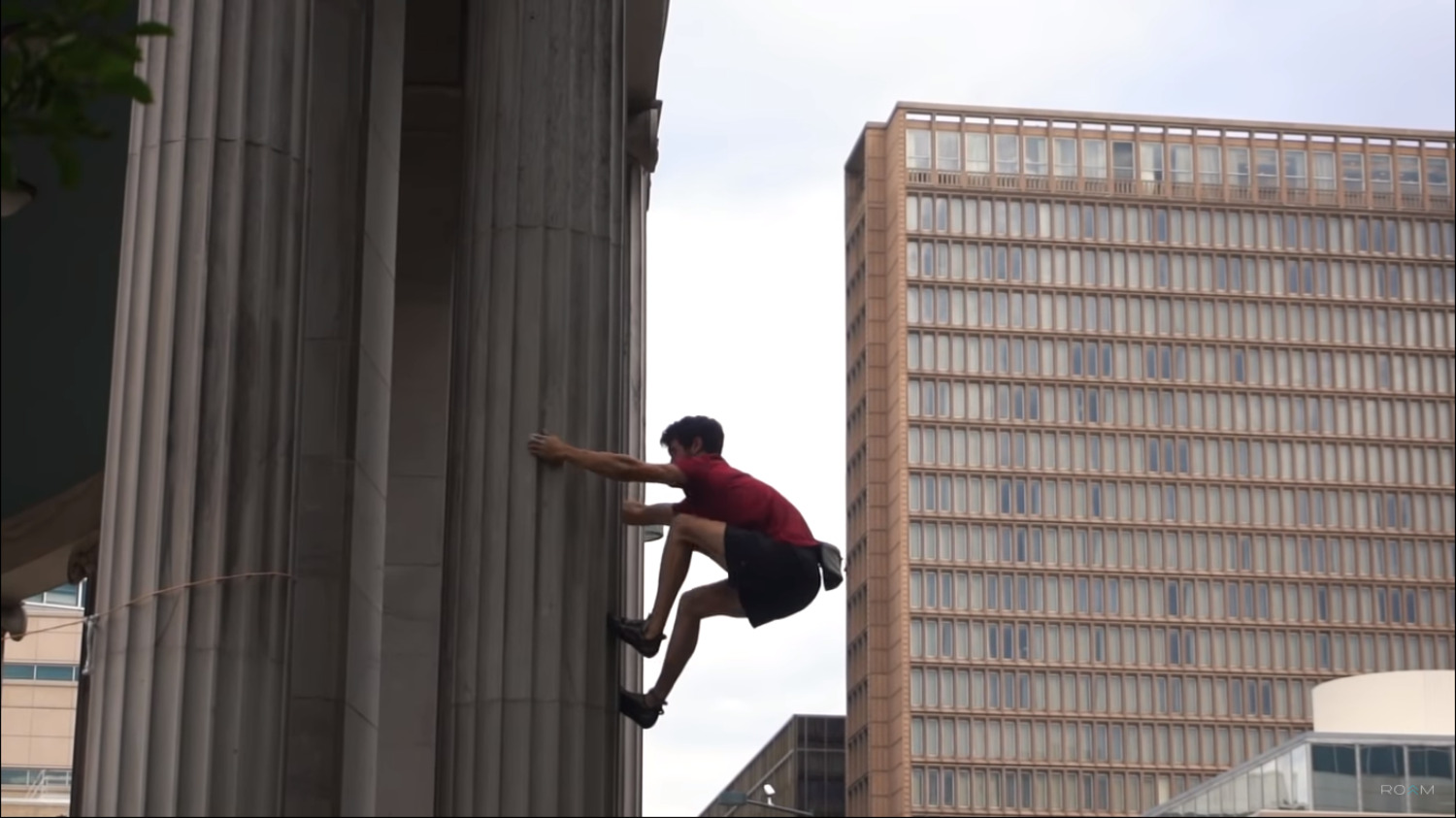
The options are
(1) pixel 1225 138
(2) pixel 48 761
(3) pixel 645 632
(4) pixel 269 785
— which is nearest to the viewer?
(4) pixel 269 785

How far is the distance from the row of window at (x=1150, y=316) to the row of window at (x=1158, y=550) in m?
14.6

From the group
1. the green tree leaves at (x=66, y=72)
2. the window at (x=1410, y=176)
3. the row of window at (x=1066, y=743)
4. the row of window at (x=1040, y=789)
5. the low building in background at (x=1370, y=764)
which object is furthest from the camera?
the window at (x=1410, y=176)

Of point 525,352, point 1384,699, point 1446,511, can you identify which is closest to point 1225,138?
point 1446,511

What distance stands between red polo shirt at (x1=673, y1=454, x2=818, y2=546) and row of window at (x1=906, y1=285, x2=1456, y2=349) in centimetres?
16121

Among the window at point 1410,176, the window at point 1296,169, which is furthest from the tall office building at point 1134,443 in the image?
the window at point 1296,169

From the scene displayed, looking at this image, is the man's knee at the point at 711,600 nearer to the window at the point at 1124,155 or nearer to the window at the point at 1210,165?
the window at the point at 1124,155

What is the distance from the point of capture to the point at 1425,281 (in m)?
177

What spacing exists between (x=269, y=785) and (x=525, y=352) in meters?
2.93

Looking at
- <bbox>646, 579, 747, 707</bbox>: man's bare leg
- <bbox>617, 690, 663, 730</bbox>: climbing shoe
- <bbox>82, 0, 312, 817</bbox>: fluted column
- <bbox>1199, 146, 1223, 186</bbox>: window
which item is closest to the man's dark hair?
<bbox>646, 579, 747, 707</bbox>: man's bare leg

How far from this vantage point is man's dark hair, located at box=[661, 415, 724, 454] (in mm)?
13711

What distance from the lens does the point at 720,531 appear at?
539 inches

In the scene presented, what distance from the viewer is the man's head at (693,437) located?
13.7 m

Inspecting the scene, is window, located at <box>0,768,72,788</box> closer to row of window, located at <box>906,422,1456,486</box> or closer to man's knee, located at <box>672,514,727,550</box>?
man's knee, located at <box>672,514,727,550</box>

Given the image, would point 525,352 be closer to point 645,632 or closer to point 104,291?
point 645,632
